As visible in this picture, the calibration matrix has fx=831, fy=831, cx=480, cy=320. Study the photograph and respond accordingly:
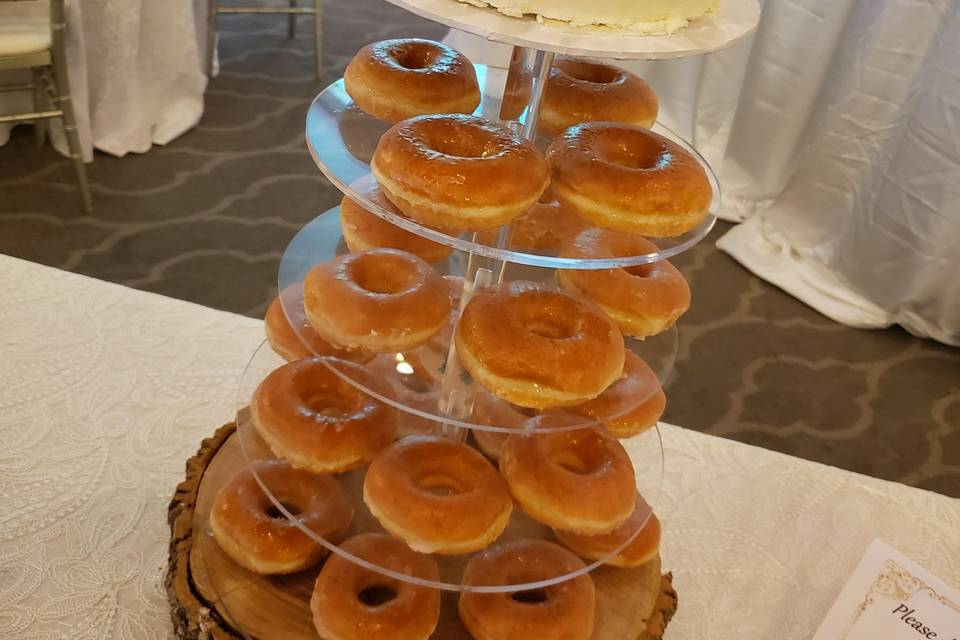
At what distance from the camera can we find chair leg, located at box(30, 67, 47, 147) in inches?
93.0

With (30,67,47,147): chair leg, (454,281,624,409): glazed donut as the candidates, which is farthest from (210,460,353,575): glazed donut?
(30,67,47,147): chair leg

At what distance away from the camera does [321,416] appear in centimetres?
114

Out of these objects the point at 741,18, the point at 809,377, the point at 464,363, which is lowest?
the point at 809,377

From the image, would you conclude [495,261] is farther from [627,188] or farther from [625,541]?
[625,541]

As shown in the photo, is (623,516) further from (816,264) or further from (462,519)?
(816,264)

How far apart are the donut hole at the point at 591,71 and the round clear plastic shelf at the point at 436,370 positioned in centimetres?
29

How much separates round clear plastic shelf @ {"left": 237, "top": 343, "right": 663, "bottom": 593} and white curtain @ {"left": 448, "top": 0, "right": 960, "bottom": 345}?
142 cm

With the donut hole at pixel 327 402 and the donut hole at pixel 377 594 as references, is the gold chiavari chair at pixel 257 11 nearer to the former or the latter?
A: the donut hole at pixel 327 402

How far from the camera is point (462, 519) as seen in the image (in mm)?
1035

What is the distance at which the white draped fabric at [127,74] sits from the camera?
239 cm

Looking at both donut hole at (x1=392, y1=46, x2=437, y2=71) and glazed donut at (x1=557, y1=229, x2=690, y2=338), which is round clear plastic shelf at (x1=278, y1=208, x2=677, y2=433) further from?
donut hole at (x1=392, y1=46, x2=437, y2=71)

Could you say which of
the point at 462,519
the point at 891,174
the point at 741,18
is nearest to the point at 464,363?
the point at 462,519

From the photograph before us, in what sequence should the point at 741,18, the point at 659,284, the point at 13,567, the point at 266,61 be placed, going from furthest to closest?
the point at 266,61 → the point at 13,567 → the point at 659,284 → the point at 741,18

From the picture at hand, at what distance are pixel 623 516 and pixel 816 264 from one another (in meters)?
1.82
